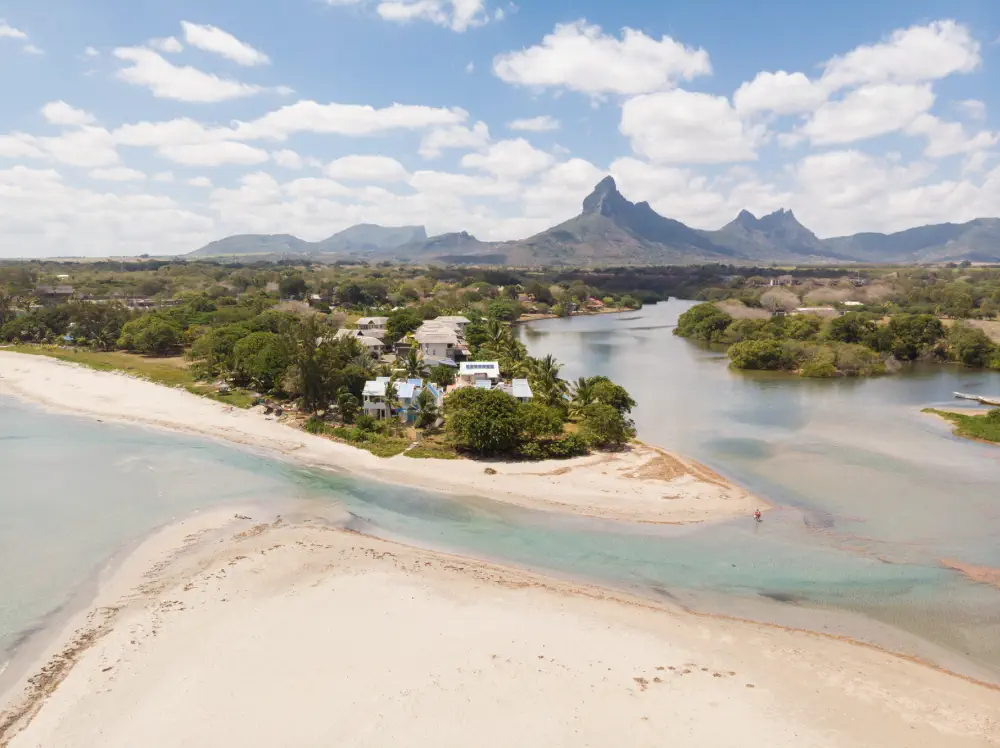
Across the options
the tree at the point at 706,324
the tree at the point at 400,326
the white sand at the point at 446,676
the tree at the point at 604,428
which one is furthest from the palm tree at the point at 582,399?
the tree at the point at 706,324

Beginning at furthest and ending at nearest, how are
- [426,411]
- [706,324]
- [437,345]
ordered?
1. [706,324]
2. [437,345]
3. [426,411]

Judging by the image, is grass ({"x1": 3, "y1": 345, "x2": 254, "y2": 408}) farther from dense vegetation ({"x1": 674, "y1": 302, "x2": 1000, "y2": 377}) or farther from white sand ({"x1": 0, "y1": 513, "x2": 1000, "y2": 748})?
A: dense vegetation ({"x1": 674, "y1": 302, "x2": 1000, "y2": 377})

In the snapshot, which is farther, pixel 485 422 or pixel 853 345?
pixel 853 345

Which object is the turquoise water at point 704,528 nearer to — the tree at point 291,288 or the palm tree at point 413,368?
the palm tree at point 413,368

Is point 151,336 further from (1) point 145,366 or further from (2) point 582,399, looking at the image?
(2) point 582,399

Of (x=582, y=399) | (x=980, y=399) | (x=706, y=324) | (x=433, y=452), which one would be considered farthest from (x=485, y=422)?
(x=706, y=324)

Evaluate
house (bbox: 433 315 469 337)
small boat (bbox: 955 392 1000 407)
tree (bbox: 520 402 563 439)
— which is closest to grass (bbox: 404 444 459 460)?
tree (bbox: 520 402 563 439)

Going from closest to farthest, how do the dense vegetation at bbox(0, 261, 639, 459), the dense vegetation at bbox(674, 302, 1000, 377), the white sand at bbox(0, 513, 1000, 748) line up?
1. the white sand at bbox(0, 513, 1000, 748)
2. the dense vegetation at bbox(0, 261, 639, 459)
3. the dense vegetation at bbox(674, 302, 1000, 377)
